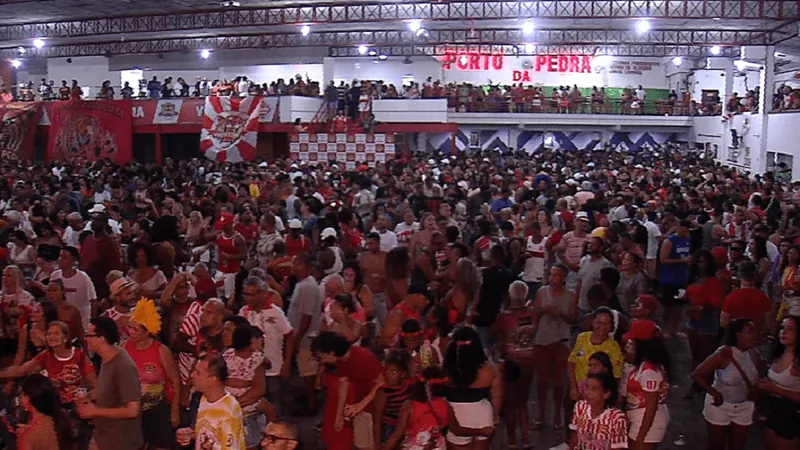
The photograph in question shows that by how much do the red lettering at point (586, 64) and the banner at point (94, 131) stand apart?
2228 centimetres

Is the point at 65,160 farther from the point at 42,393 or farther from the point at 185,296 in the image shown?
Answer: the point at 42,393

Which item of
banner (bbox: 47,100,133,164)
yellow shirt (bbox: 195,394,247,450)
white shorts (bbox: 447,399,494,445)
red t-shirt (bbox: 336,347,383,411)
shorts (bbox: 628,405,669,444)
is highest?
banner (bbox: 47,100,133,164)

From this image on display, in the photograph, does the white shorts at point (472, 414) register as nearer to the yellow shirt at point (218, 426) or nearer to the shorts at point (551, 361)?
the yellow shirt at point (218, 426)

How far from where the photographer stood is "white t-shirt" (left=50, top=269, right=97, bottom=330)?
6.95m

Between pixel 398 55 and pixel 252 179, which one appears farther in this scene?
pixel 398 55

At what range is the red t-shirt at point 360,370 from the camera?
15.9ft

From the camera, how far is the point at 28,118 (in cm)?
2539

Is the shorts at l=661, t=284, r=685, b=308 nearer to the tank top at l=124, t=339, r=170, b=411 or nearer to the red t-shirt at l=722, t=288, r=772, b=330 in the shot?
the red t-shirt at l=722, t=288, r=772, b=330

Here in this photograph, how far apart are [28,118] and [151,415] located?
23.1 m

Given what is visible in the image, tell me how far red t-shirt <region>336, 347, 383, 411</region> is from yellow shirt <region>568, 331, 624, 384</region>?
4.79 ft

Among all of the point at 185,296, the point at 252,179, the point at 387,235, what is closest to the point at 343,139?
the point at 252,179

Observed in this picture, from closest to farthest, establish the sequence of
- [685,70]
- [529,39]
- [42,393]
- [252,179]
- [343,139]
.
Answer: [42,393], [252,179], [343,139], [529,39], [685,70]

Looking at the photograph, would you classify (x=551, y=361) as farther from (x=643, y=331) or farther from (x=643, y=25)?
(x=643, y=25)

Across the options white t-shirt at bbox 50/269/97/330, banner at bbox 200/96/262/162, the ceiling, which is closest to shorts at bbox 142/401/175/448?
white t-shirt at bbox 50/269/97/330
